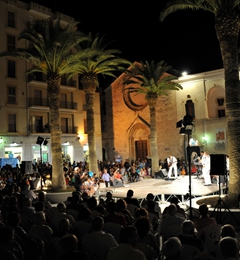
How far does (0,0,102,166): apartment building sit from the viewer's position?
34.0 metres

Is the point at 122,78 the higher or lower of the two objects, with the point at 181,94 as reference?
higher

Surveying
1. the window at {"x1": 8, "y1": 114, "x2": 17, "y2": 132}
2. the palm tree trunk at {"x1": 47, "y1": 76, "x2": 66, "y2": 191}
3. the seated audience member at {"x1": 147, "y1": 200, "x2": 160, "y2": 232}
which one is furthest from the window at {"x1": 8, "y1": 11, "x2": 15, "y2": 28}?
the seated audience member at {"x1": 147, "y1": 200, "x2": 160, "y2": 232}

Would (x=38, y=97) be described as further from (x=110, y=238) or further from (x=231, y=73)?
(x=110, y=238)

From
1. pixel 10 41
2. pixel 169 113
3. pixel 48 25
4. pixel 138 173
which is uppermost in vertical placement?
pixel 10 41

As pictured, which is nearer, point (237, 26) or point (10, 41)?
point (237, 26)

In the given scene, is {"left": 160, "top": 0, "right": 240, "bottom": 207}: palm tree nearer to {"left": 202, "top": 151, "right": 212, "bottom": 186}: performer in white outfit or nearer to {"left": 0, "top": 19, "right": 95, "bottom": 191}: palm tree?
{"left": 202, "top": 151, "right": 212, "bottom": 186}: performer in white outfit

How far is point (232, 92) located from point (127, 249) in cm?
920

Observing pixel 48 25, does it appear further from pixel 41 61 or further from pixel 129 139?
pixel 129 139

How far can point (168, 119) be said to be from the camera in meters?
37.6

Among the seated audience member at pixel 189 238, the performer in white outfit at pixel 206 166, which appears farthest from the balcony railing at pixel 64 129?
the seated audience member at pixel 189 238

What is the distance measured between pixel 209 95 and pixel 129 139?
37.8 feet

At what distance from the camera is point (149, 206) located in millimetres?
7938

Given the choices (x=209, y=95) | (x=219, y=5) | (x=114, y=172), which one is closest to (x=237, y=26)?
(x=219, y=5)

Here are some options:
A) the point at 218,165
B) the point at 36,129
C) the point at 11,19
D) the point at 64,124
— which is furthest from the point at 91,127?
the point at 11,19
